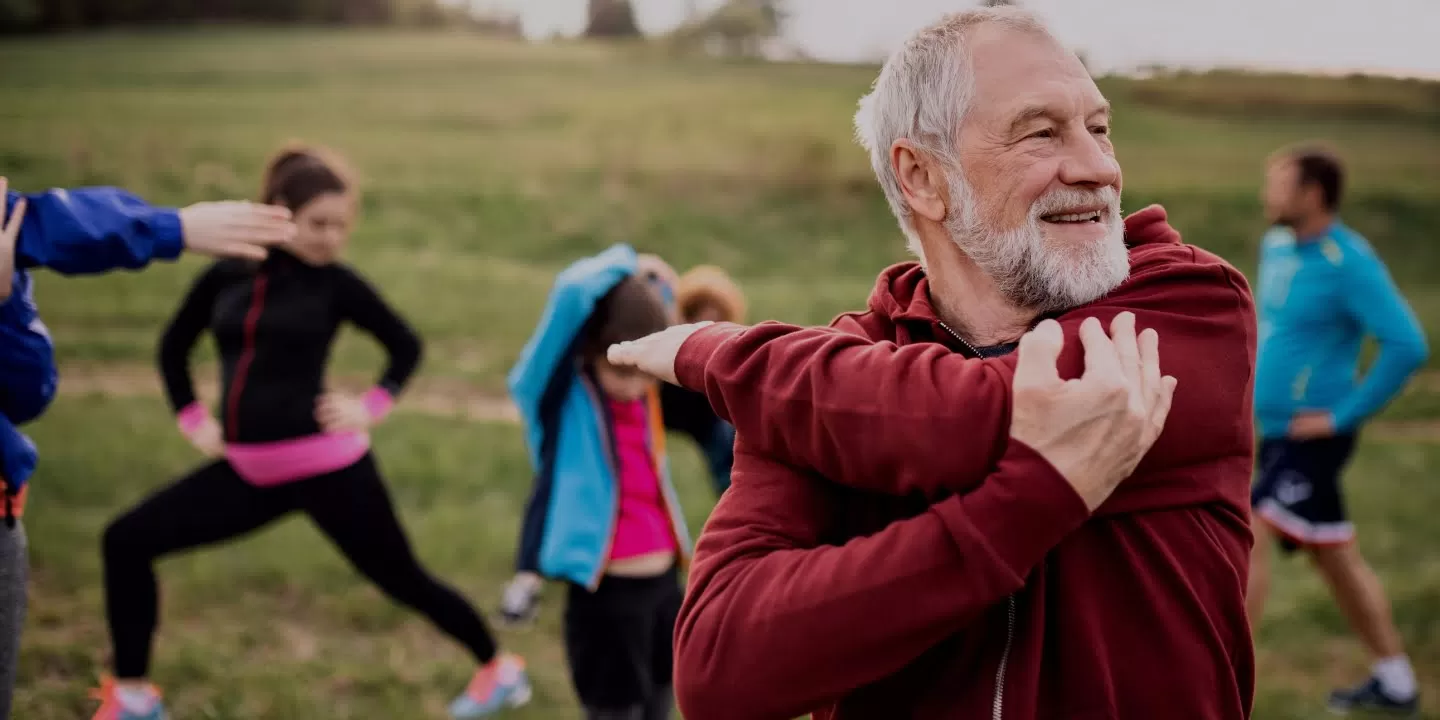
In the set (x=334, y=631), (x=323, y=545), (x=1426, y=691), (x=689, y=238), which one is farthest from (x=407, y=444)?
(x=689, y=238)

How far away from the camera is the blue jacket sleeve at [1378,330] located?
5031mm

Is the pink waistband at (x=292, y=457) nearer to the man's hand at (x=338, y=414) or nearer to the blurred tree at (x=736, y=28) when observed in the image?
the man's hand at (x=338, y=414)

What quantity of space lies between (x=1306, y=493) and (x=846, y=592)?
449cm

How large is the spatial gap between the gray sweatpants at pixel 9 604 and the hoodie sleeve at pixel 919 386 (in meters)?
1.96

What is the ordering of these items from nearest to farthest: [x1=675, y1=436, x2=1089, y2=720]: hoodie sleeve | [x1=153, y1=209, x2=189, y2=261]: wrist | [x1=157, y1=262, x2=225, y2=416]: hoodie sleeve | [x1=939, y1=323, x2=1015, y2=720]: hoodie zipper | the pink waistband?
[x1=675, y1=436, x2=1089, y2=720]: hoodie sleeve, [x1=939, y1=323, x2=1015, y2=720]: hoodie zipper, [x1=153, y1=209, x2=189, y2=261]: wrist, the pink waistband, [x1=157, y1=262, x2=225, y2=416]: hoodie sleeve

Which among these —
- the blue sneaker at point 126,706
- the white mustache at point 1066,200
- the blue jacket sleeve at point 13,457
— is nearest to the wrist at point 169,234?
the blue jacket sleeve at point 13,457

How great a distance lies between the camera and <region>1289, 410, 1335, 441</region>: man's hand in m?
5.09

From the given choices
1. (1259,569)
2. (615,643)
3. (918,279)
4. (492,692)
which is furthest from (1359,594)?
(918,279)

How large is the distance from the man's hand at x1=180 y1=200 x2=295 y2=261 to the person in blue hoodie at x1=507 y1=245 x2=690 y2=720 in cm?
115

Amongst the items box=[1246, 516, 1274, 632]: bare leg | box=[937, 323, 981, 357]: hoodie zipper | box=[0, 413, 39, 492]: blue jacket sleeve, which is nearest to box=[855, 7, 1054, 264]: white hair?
box=[937, 323, 981, 357]: hoodie zipper

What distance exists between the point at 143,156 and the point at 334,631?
1107 centimetres

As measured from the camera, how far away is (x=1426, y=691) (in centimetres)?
542

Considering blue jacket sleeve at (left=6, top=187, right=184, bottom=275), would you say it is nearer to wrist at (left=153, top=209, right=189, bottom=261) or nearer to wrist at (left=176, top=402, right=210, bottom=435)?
wrist at (left=153, top=209, right=189, bottom=261)

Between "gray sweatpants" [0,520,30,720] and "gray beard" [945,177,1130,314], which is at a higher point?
"gray beard" [945,177,1130,314]
